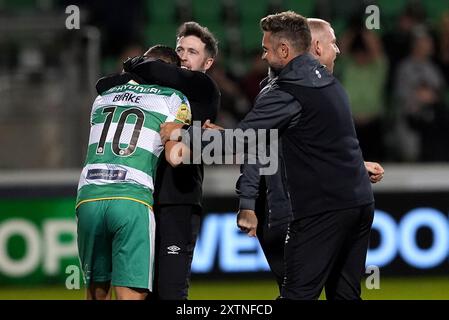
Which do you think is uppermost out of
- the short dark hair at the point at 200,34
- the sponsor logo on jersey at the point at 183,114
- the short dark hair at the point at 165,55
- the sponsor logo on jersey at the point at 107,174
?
the short dark hair at the point at 200,34

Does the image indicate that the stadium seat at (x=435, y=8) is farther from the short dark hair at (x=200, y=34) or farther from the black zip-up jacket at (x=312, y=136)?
the black zip-up jacket at (x=312, y=136)

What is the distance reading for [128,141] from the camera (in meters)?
6.34

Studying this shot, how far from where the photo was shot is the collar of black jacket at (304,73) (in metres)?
6.14

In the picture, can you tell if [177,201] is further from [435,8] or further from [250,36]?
[435,8]

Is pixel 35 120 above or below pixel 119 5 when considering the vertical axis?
below

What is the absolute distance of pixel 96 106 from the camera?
6.56 metres

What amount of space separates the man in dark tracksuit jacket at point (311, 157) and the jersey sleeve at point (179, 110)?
0.49m

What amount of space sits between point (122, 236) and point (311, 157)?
1.16 m

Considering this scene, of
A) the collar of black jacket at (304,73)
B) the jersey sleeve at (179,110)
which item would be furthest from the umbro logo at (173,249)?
the collar of black jacket at (304,73)

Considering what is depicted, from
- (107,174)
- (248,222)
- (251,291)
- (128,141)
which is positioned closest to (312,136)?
(248,222)

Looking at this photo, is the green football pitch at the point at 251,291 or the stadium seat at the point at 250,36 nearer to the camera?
the green football pitch at the point at 251,291

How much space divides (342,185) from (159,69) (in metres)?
1.31

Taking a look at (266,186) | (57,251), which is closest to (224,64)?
(57,251)
